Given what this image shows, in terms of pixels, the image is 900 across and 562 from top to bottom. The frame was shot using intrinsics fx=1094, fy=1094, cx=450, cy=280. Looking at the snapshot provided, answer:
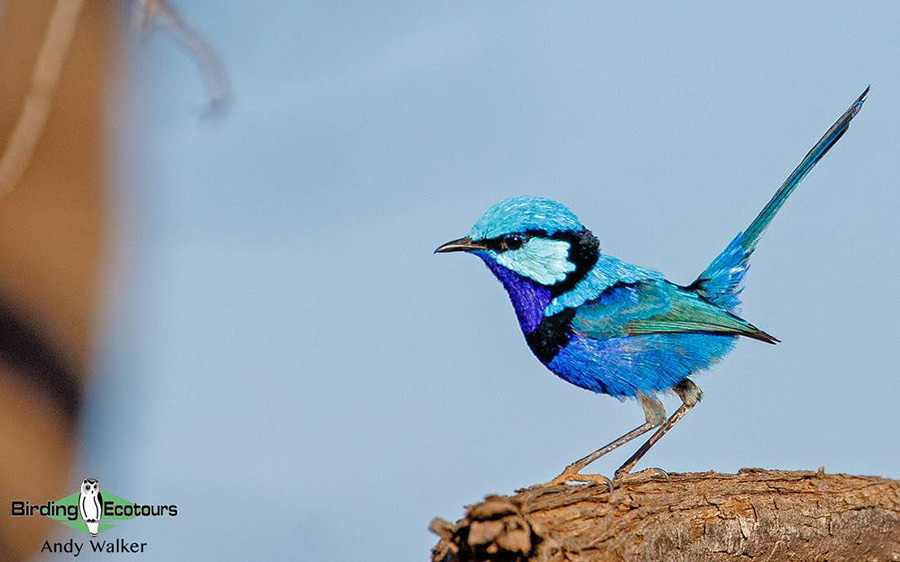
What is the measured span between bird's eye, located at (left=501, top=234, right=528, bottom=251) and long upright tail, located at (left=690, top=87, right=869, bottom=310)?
1.04 meters

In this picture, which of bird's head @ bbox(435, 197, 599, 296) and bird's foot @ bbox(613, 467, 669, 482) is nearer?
bird's foot @ bbox(613, 467, 669, 482)

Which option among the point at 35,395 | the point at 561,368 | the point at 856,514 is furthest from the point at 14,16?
the point at 856,514

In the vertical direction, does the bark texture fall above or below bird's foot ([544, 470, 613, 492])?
below

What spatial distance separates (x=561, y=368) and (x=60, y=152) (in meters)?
3.37

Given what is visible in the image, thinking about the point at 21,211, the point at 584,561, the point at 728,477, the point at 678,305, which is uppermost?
the point at 21,211

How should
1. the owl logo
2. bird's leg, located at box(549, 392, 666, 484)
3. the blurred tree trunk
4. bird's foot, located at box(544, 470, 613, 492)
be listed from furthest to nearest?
the blurred tree trunk → the owl logo → bird's leg, located at box(549, 392, 666, 484) → bird's foot, located at box(544, 470, 613, 492)

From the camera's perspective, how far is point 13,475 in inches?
239

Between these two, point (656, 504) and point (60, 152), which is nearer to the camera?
point (656, 504)

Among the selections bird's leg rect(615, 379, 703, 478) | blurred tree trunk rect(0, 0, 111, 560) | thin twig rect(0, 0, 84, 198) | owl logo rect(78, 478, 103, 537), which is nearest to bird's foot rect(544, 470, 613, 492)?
bird's leg rect(615, 379, 703, 478)

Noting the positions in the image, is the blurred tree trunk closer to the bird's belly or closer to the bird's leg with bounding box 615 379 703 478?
the bird's belly

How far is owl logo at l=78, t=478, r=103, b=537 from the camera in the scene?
19.4 feet

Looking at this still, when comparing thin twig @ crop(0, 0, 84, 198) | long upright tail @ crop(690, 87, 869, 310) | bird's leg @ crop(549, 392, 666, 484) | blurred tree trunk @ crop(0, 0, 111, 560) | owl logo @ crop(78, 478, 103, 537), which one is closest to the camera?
thin twig @ crop(0, 0, 84, 198)

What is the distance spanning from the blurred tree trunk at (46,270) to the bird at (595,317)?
2.54m

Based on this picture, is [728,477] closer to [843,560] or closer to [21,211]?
[843,560]
